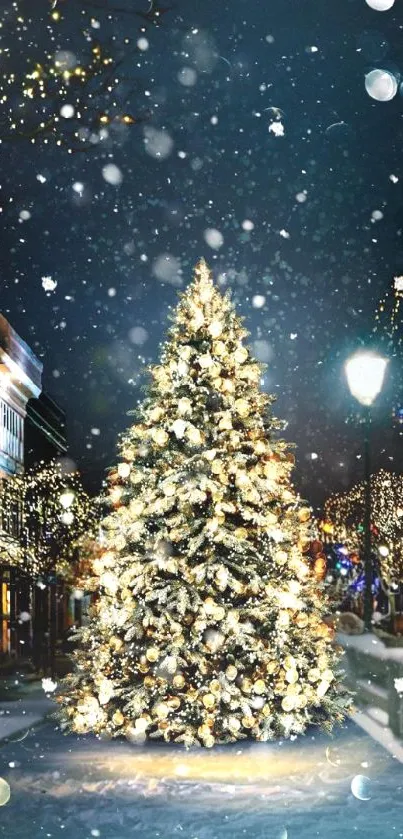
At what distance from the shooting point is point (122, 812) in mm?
9547

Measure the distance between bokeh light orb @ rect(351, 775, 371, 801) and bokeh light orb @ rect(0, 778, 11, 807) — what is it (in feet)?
10.1

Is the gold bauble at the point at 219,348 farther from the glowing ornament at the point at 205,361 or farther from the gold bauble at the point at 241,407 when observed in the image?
the gold bauble at the point at 241,407

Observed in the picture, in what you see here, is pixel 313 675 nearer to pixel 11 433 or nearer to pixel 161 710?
pixel 161 710

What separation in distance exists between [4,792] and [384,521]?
31.0 meters

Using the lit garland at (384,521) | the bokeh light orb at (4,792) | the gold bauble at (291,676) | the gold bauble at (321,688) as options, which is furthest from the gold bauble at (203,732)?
the lit garland at (384,521)

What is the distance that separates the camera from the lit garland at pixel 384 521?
1471 inches

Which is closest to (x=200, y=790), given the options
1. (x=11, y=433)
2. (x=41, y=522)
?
(x=41, y=522)

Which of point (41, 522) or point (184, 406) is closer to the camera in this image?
point (184, 406)

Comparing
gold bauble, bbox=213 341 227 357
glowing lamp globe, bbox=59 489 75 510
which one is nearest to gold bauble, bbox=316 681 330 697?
gold bauble, bbox=213 341 227 357

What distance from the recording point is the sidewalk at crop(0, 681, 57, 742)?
16.5m

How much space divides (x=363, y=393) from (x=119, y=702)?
7.05 m

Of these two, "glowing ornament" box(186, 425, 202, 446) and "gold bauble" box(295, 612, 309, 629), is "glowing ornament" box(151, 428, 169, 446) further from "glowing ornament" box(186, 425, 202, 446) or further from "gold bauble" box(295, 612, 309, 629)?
"gold bauble" box(295, 612, 309, 629)

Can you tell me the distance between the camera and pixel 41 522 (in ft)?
108

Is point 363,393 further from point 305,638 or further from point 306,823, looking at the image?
point 306,823
